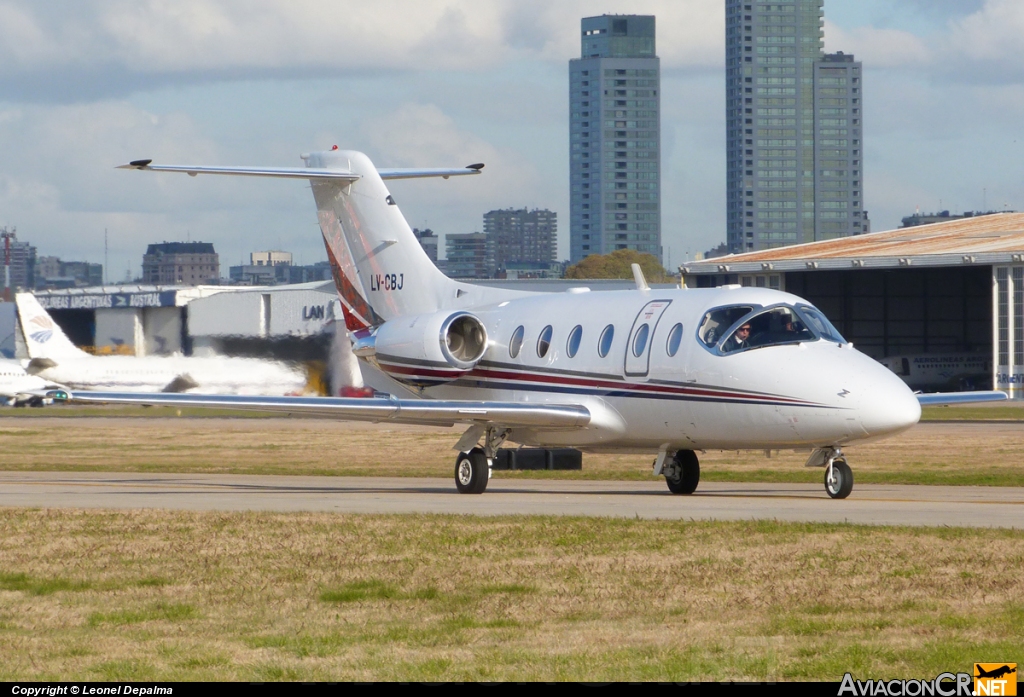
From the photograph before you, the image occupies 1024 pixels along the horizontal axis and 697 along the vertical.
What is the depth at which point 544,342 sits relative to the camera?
23.1 m

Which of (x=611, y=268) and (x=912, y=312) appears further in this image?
(x=611, y=268)

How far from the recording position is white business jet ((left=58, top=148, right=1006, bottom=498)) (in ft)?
63.3

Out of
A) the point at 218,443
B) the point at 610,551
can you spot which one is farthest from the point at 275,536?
the point at 218,443

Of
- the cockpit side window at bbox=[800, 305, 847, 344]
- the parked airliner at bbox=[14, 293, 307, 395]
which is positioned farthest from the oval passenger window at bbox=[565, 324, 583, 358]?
the parked airliner at bbox=[14, 293, 307, 395]

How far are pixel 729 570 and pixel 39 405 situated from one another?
7760 cm

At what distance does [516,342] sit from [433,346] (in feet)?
5.04

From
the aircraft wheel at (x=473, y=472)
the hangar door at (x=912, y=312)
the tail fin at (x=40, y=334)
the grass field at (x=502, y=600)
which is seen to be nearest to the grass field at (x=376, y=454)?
the aircraft wheel at (x=473, y=472)

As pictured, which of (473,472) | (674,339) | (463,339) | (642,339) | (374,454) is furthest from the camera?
(374,454)

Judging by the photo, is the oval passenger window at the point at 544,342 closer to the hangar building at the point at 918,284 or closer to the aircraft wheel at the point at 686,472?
the aircraft wheel at the point at 686,472

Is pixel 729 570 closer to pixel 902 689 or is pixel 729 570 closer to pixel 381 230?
pixel 902 689

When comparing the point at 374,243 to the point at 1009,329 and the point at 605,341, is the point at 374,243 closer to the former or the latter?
the point at 605,341

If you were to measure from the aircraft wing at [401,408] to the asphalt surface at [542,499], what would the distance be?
1.14 meters

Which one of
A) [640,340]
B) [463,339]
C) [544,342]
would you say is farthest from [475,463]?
[640,340]

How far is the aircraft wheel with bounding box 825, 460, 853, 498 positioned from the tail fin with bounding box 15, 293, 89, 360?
183ft
